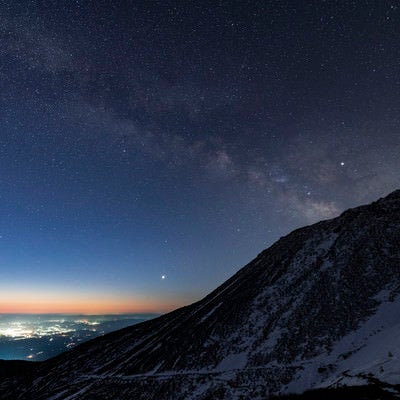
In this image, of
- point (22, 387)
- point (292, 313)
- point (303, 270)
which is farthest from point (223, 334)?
point (22, 387)

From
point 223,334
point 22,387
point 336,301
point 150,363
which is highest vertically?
point 336,301

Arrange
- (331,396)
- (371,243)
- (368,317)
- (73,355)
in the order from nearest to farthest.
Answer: (331,396) → (368,317) → (371,243) → (73,355)

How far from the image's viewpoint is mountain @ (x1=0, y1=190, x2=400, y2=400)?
28328 mm

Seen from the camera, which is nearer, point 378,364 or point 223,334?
point 378,364

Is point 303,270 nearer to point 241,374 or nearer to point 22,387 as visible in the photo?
point 241,374

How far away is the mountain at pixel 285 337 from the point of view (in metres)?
28.3

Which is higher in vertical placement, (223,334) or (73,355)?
(223,334)

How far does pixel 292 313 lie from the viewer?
4066cm

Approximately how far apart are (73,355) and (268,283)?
170 feet

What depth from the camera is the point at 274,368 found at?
101 feet

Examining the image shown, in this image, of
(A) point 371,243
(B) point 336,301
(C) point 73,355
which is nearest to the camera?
(B) point 336,301

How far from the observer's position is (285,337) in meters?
36.0

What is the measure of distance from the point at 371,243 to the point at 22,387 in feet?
238

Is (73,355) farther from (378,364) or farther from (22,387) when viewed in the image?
(378,364)
